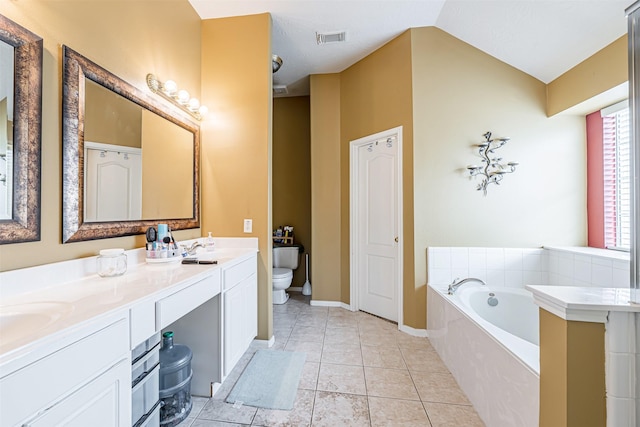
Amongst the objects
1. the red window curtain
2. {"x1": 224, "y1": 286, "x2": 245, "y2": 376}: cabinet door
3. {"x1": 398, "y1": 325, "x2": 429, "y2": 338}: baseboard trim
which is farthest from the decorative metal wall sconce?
{"x1": 224, "y1": 286, "x2": 245, "y2": 376}: cabinet door

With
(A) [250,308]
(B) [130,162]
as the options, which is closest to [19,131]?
(B) [130,162]

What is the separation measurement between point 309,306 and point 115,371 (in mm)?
2542

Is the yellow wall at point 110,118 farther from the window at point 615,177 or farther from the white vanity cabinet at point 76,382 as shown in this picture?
the window at point 615,177

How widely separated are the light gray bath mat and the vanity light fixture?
6.81 feet

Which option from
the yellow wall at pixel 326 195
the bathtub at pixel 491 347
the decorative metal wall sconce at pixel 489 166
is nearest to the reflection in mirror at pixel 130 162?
the yellow wall at pixel 326 195

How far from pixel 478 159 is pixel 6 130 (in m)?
3.11

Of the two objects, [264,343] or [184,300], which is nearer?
[184,300]

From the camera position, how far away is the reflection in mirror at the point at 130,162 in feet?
4.42

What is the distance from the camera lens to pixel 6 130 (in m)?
0.99

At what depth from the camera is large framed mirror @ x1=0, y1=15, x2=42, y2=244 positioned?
0.98m

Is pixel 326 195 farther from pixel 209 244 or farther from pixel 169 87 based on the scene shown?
pixel 169 87

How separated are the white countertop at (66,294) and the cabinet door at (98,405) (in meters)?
0.20

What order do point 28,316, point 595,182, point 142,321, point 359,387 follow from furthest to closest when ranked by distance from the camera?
point 595,182 < point 359,387 < point 142,321 < point 28,316

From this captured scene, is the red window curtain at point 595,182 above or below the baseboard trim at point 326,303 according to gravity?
above
